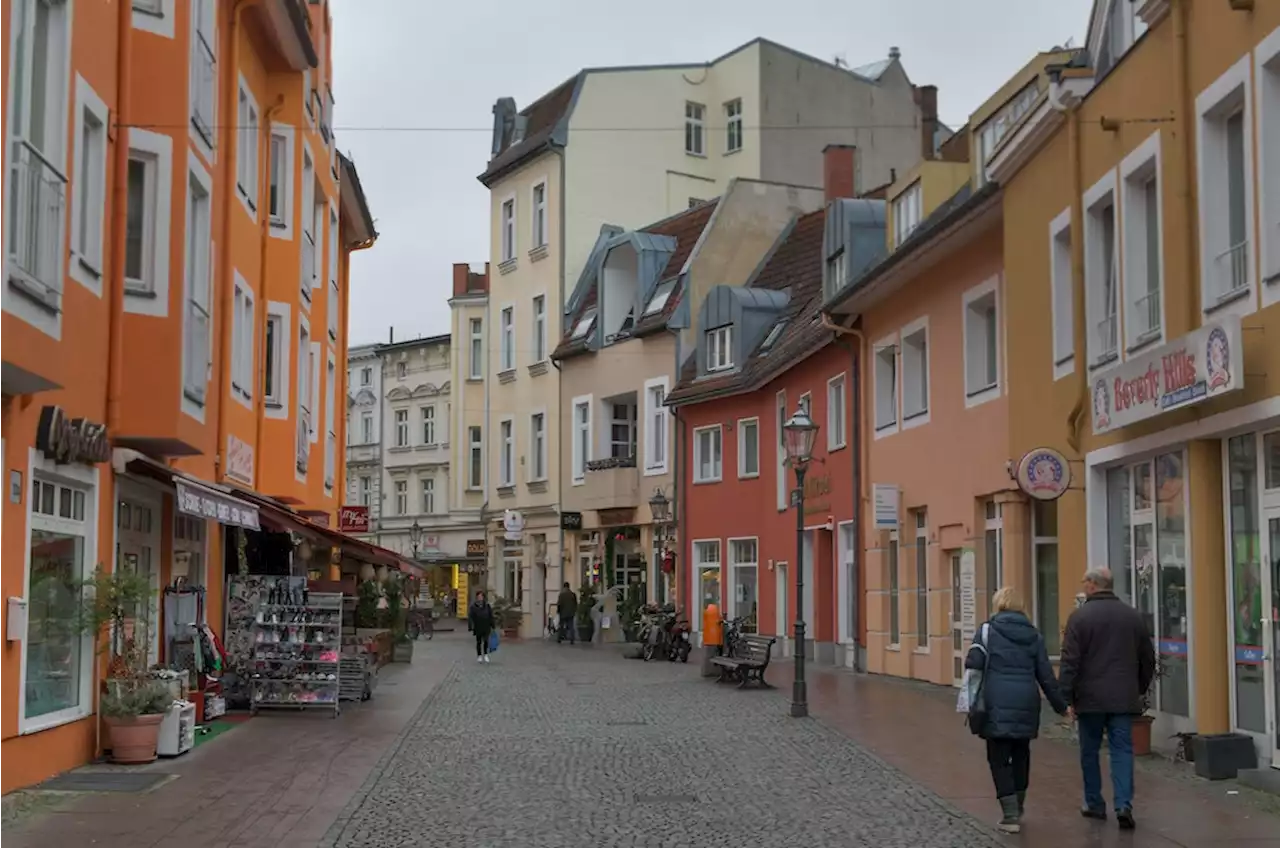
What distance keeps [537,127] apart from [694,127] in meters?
4.98

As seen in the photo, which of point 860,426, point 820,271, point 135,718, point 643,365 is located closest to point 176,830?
point 135,718

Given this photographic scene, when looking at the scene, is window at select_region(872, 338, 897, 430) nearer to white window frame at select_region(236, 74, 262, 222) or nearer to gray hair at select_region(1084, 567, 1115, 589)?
white window frame at select_region(236, 74, 262, 222)

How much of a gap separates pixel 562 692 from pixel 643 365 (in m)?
18.2

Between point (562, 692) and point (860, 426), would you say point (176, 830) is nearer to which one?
point (562, 692)

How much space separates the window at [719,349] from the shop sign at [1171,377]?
2193 centimetres

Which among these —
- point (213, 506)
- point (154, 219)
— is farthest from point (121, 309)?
point (213, 506)

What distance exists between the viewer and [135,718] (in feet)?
46.3

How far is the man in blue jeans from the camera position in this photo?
10719 mm

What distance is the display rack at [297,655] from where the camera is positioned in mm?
19562

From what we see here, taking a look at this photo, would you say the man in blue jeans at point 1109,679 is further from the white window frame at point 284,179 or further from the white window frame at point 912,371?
the white window frame at point 284,179

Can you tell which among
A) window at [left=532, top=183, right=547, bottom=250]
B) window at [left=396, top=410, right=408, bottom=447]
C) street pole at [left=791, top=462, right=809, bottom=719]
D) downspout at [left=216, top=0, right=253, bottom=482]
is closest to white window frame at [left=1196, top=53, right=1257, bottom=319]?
street pole at [left=791, top=462, right=809, bottom=719]

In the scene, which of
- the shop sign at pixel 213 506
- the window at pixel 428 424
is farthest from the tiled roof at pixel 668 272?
the window at pixel 428 424

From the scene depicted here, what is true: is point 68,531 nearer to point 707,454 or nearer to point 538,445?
point 707,454

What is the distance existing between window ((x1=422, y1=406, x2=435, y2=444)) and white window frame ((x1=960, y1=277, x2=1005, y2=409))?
4900 cm
